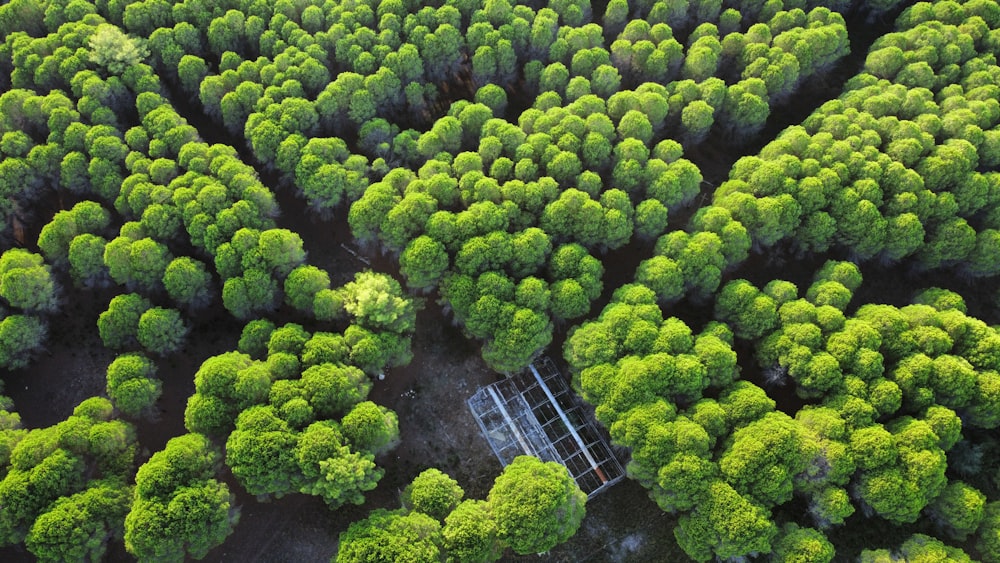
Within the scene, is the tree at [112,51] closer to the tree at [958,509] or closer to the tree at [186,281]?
the tree at [186,281]

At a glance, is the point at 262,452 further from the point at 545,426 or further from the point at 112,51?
the point at 112,51

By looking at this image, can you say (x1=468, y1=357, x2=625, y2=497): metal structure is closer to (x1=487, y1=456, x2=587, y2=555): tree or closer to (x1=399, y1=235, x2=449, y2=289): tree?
(x1=487, y1=456, x2=587, y2=555): tree

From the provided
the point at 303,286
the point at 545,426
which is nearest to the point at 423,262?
the point at 303,286

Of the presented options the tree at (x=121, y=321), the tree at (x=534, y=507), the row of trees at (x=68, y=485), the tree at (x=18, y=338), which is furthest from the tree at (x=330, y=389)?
the tree at (x=18, y=338)

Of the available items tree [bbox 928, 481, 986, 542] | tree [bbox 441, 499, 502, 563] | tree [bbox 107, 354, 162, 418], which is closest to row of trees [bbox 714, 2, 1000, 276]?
tree [bbox 928, 481, 986, 542]

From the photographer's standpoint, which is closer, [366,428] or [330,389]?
[366,428]
